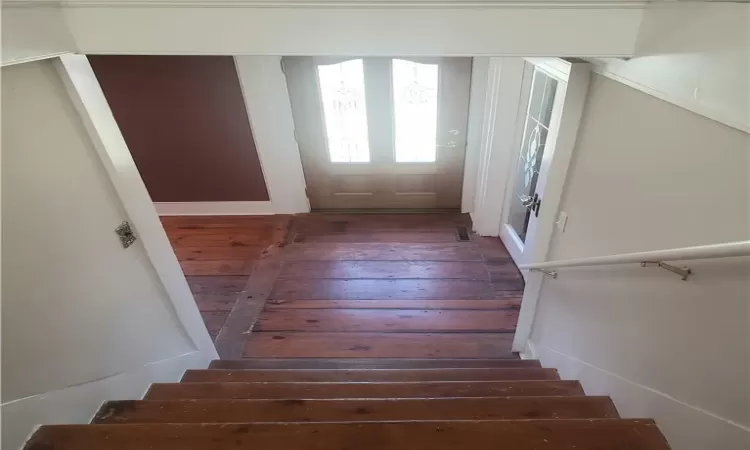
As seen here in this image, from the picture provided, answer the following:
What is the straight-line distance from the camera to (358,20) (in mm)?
1242

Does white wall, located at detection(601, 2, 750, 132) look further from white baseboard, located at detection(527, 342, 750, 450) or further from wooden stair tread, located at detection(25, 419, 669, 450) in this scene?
wooden stair tread, located at detection(25, 419, 669, 450)

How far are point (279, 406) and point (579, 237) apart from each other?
1398 mm

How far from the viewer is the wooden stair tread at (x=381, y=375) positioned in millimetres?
2045

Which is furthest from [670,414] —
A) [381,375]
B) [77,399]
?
[77,399]

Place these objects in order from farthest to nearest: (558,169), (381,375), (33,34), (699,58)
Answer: (381,375), (558,169), (33,34), (699,58)

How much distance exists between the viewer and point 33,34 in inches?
45.0

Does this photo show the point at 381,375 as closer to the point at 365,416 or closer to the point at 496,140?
the point at 365,416

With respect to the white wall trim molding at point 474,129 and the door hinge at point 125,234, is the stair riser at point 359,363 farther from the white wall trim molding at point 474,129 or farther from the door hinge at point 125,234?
the white wall trim molding at point 474,129

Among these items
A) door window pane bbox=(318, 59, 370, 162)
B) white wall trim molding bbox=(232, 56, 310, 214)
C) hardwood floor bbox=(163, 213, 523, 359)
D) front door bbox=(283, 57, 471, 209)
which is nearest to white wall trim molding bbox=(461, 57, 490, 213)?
front door bbox=(283, 57, 471, 209)

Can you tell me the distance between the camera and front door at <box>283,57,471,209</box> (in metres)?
3.46

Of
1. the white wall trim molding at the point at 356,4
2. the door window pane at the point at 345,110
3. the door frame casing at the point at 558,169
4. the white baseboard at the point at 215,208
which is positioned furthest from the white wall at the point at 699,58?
the white baseboard at the point at 215,208

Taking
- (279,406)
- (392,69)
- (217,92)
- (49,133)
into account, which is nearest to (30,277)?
(49,133)

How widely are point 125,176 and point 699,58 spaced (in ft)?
6.27

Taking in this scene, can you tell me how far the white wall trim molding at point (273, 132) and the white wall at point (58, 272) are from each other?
2.16m
